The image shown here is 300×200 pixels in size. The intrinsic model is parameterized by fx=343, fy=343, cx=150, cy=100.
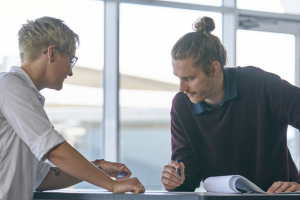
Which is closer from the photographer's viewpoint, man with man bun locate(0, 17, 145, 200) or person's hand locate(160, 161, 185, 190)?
man with man bun locate(0, 17, 145, 200)

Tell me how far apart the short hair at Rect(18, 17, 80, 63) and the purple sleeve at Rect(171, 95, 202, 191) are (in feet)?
2.35

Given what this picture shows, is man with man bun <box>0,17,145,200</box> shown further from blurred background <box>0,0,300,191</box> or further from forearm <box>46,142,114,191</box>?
blurred background <box>0,0,300,191</box>

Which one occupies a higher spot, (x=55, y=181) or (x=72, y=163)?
(x=72, y=163)

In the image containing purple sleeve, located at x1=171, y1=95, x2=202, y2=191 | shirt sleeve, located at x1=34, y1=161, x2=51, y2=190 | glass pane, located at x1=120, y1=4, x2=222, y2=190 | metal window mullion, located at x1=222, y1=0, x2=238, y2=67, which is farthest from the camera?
metal window mullion, located at x1=222, y1=0, x2=238, y2=67

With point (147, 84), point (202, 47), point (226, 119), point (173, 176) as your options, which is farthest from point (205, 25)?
point (147, 84)

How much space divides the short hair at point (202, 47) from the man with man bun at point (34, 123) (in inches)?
22.6

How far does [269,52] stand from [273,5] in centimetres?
54

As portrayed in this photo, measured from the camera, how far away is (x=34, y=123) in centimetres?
104

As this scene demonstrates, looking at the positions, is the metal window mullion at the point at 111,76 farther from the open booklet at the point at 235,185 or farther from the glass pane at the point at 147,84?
the open booklet at the point at 235,185

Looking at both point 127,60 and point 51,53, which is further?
point 127,60

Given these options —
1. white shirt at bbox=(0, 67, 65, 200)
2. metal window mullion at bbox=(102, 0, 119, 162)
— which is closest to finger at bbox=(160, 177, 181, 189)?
white shirt at bbox=(0, 67, 65, 200)

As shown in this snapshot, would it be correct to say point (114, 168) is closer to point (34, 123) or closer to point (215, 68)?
point (34, 123)

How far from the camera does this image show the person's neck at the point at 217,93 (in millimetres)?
1671

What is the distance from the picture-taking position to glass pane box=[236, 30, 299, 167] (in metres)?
3.92
